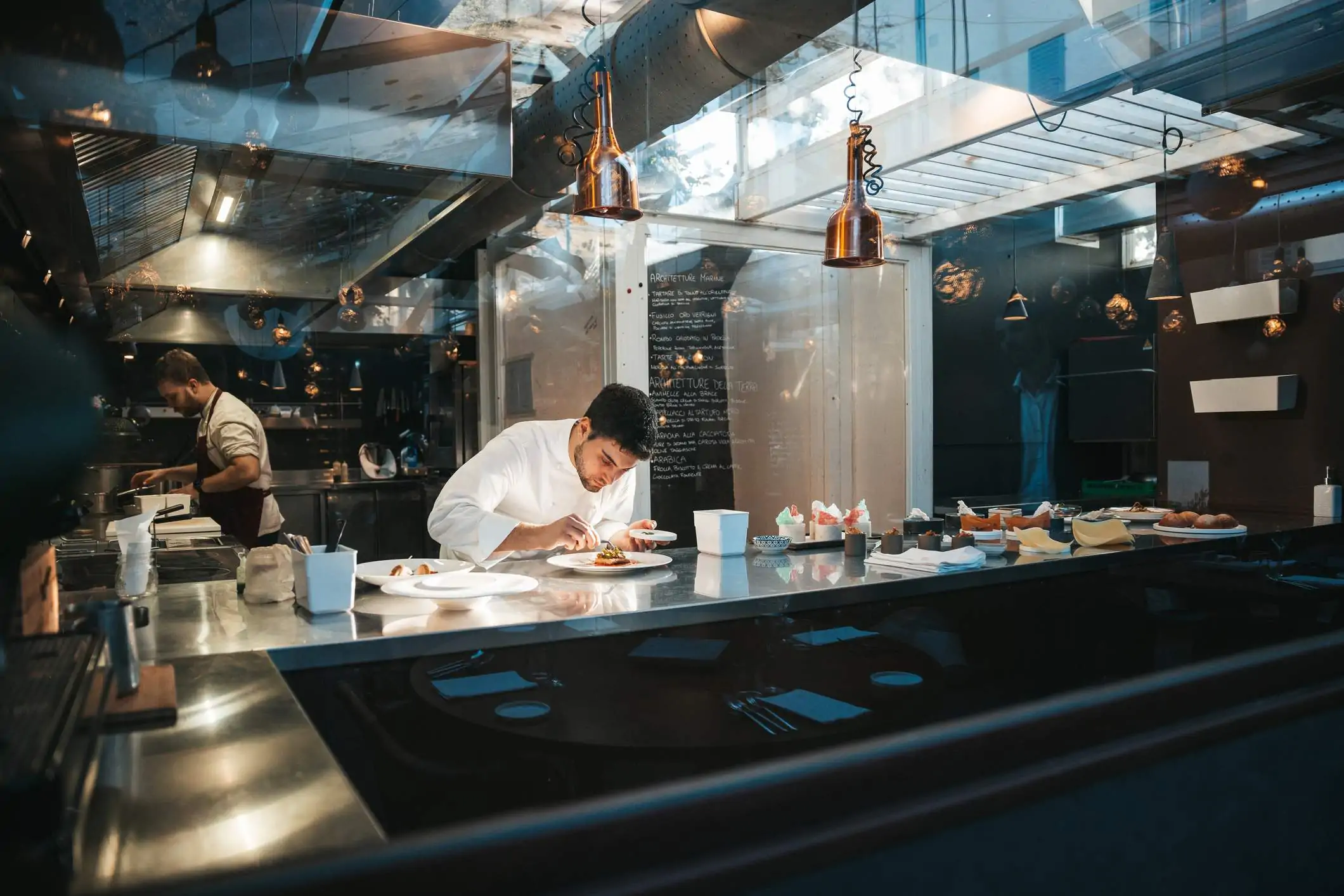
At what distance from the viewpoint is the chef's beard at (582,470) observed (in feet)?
9.36

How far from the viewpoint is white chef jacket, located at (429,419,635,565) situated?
2738 millimetres

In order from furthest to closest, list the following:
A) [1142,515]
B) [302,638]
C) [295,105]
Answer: [1142,515] < [295,105] < [302,638]

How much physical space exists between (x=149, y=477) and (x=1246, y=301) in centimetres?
499

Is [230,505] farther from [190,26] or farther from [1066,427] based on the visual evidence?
[1066,427]

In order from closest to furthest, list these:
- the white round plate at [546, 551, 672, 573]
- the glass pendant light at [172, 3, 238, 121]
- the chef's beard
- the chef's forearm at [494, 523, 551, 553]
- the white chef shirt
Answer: the white round plate at [546, 551, 672, 573] < the glass pendant light at [172, 3, 238, 121] < the chef's forearm at [494, 523, 551, 553] < the chef's beard < the white chef shirt

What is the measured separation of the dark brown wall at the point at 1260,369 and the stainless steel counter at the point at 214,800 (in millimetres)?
4254

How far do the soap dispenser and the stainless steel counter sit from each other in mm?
3944

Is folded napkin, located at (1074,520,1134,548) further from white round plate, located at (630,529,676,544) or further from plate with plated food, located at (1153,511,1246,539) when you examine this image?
white round plate, located at (630,529,676,544)

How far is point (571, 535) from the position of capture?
95.2 inches

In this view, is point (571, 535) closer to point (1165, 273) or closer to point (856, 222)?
point (856, 222)

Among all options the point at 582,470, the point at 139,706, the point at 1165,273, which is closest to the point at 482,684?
the point at 139,706

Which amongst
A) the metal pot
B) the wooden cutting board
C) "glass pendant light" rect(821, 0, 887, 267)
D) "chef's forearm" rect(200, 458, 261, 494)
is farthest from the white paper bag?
"chef's forearm" rect(200, 458, 261, 494)

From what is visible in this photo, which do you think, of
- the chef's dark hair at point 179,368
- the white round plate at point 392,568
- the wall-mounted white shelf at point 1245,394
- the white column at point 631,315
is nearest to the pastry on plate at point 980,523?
the white round plate at point 392,568

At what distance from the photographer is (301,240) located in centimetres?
379
